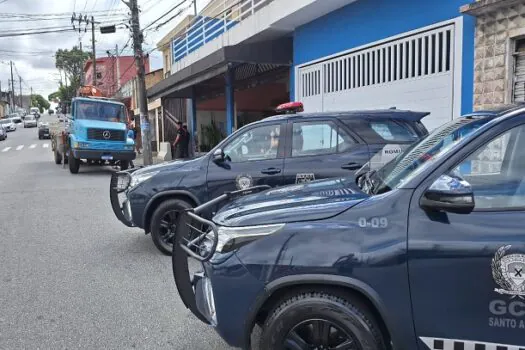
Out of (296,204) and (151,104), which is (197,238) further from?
(151,104)

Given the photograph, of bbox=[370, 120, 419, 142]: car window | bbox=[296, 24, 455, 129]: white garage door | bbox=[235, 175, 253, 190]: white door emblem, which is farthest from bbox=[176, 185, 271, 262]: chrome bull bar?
bbox=[296, 24, 455, 129]: white garage door

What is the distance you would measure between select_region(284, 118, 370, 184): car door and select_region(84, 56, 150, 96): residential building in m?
41.3

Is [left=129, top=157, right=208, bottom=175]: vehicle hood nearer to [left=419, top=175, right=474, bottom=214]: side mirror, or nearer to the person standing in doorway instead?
[left=419, top=175, right=474, bottom=214]: side mirror

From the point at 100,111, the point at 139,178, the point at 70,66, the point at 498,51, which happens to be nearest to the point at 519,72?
the point at 498,51

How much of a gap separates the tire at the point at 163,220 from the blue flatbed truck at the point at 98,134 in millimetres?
11712

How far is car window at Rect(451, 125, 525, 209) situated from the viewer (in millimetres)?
2516

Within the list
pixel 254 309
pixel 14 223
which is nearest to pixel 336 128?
pixel 254 309

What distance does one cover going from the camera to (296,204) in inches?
114

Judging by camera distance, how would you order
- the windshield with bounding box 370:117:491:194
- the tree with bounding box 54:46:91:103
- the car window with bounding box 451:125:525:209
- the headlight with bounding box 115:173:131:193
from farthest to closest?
the tree with bounding box 54:46:91:103, the headlight with bounding box 115:173:131:193, the windshield with bounding box 370:117:491:194, the car window with bounding box 451:125:525:209

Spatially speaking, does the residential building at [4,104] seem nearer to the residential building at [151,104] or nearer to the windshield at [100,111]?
the residential building at [151,104]

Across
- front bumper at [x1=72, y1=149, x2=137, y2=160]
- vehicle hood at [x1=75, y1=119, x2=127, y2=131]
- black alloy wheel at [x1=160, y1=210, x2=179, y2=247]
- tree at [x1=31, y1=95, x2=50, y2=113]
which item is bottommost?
black alloy wheel at [x1=160, y1=210, x2=179, y2=247]

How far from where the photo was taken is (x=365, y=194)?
2854mm

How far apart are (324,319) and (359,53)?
8915 millimetres

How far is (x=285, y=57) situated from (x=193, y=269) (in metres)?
9.38
